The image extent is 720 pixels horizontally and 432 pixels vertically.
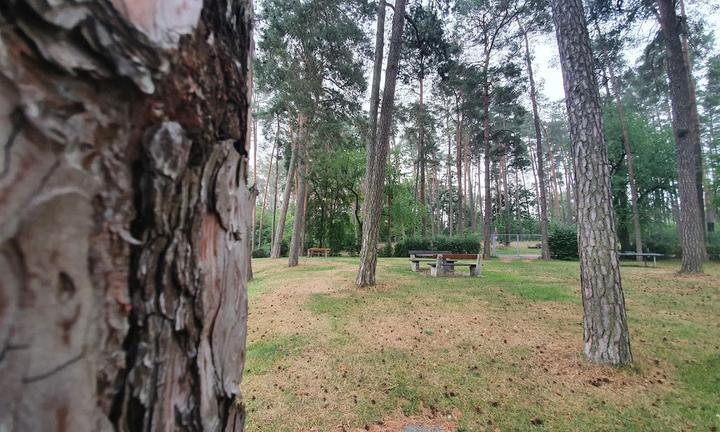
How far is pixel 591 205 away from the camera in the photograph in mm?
3271

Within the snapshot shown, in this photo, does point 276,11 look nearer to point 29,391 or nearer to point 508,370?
point 508,370

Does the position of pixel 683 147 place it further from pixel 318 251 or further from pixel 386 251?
pixel 318 251

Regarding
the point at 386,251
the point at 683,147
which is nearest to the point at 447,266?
the point at 683,147

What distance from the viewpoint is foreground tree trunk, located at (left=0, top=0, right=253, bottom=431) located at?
40cm

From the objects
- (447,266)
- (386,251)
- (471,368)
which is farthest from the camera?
(386,251)

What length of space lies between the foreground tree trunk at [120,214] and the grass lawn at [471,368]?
221 centimetres

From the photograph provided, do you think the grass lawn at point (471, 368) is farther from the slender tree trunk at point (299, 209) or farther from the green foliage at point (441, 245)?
the green foliage at point (441, 245)

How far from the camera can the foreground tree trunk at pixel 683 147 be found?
8.61m

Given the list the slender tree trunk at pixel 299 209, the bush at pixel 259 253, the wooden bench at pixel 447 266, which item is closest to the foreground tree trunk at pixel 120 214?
the wooden bench at pixel 447 266

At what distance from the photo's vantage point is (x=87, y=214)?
474 millimetres

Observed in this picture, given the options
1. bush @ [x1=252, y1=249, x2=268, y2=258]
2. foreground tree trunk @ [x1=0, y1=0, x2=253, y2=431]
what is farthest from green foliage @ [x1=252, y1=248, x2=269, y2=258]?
foreground tree trunk @ [x1=0, y1=0, x2=253, y2=431]

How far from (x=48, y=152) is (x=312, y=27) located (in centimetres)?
938

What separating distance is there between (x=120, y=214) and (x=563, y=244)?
1937 cm

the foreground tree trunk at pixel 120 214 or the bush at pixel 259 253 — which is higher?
the foreground tree trunk at pixel 120 214
